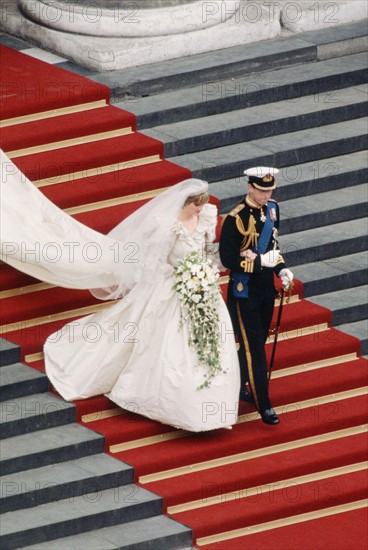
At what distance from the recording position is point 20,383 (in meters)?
14.0

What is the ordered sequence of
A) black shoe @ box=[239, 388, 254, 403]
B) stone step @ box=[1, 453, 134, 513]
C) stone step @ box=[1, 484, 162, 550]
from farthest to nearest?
black shoe @ box=[239, 388, 254, 403] → stone step @ box=[1, 453, 134, 513] → stone step @ box=[1, 484, 162, 550]

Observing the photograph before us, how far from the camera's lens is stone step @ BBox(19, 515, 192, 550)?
43.5ft

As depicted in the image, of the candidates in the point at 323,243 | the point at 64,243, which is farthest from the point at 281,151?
the point at 64,243

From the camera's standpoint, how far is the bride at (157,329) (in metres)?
13.6

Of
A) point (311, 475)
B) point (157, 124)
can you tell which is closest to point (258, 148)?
point (157, 124)

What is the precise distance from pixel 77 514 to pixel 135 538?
0.39 metres

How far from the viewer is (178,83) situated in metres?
16.6

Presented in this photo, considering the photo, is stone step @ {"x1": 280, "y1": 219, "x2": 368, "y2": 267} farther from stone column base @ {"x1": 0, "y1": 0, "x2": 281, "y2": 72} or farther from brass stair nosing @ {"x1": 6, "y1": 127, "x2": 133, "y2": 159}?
stone column base @ {"x1": 0, "y1": 0, "x2": 281, "y2": 72}

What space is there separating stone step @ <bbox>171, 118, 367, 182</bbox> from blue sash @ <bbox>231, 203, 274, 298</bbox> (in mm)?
2006

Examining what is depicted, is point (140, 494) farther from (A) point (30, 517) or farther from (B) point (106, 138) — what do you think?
(B) point (106, 138)

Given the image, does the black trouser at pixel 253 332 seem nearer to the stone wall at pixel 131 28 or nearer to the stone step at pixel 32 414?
the stone step at pixel 32 414

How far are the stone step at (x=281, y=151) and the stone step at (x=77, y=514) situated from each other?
3067mm

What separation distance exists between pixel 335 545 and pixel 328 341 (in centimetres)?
178

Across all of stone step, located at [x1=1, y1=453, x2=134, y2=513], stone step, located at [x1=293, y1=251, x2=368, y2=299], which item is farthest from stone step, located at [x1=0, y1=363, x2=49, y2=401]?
stone step, located at [x1=293, y1=251, x2=368, y2=299]
